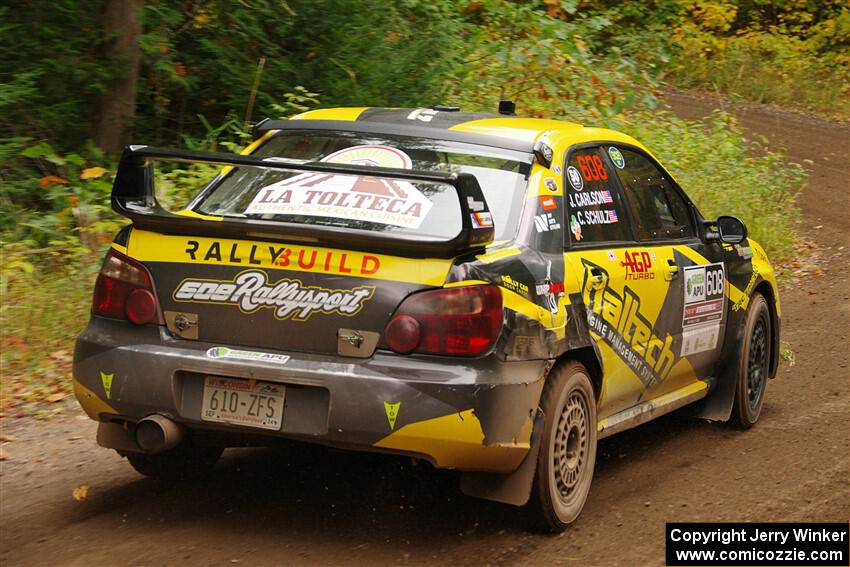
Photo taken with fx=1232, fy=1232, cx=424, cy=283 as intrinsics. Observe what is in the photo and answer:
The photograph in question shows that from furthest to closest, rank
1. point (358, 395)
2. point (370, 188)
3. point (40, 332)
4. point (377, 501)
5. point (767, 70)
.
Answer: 1. point (767, 70)
2. point (40, 332)
3. point (377, 501)
4. point (370, 188)
5. point (358, 395)

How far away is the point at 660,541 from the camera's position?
5.00 meters

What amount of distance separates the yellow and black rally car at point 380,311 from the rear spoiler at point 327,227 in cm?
1

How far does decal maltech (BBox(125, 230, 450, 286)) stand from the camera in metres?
4.44

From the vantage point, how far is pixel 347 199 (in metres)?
4.79

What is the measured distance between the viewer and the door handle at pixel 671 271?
6.08m

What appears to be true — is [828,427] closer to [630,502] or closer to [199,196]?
[630,502]

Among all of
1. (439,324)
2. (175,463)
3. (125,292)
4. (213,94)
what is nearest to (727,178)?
(213,94)

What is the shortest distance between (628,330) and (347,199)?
5.19 ft

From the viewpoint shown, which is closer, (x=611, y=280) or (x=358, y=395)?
(x=358, y=395)

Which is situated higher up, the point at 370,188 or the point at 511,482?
the point at 370,188

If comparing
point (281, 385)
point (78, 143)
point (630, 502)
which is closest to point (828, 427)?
point (630, 502)

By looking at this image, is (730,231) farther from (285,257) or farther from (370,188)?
(285,257)

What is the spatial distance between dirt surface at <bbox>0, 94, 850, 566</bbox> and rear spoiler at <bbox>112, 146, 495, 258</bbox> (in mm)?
1167

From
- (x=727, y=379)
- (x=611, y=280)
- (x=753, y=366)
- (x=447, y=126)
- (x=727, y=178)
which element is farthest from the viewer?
(x=727, y=178)
